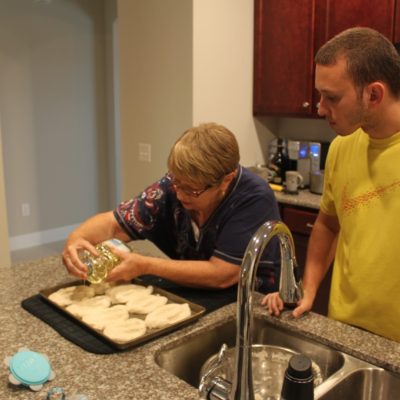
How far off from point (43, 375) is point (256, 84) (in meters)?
2.80

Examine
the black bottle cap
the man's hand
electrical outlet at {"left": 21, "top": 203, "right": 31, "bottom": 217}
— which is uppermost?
the black bottle cap

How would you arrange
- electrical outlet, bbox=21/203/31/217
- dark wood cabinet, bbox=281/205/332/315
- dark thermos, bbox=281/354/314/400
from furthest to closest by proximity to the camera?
electrical outlet, bbox=21/203/31/217 < dark wood cabinet, bbox=281/205/332/315 < dark thermos, bbox=281/354/314/400

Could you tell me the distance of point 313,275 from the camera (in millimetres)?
1463

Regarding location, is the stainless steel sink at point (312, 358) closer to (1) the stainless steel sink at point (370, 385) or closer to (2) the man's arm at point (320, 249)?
(1) the stainless steel sink at point (370, 385)

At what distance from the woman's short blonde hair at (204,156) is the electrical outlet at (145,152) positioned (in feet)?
6.46

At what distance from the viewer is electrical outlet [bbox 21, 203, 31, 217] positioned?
483cm

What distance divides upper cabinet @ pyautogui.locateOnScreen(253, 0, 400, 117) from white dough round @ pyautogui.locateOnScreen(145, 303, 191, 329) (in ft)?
7.32

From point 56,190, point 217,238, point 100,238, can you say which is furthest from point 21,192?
point 217,238

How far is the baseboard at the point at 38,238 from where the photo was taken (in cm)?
484

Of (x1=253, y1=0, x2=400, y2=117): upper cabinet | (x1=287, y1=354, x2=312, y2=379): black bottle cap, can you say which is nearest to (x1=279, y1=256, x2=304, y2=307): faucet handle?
(x1=287, y1=354, x2=312, y2=379): black bottle cap

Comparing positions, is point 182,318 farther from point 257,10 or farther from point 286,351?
point 257,10

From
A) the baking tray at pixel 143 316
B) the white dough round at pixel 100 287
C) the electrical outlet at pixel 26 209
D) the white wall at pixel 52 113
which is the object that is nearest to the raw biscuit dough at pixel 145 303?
the baking tray at pixel 143 316

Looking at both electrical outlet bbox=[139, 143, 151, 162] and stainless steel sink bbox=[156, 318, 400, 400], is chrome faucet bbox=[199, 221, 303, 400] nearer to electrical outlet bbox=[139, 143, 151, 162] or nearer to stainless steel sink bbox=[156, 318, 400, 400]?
stainless steel sink bbox=[156, 318, 400, 400]

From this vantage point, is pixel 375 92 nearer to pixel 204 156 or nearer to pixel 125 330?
pixel 204 156
